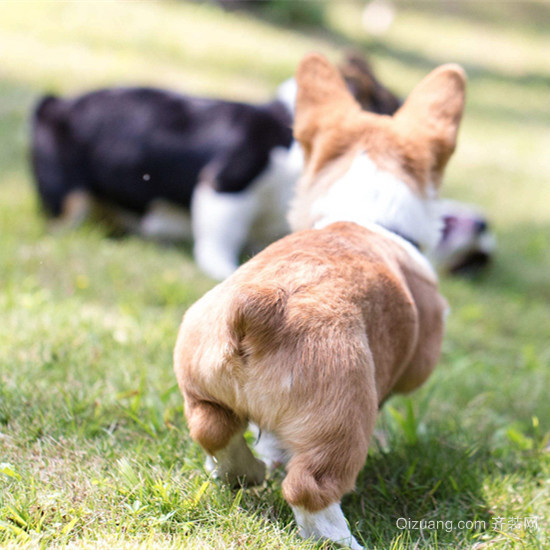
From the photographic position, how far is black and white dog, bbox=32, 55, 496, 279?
422 cm

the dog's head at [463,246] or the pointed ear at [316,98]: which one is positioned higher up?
the pointed ear at [316,98]

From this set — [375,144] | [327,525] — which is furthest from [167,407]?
[375,144]

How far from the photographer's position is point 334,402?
5.41 feet

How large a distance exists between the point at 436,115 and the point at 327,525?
153 centimetres

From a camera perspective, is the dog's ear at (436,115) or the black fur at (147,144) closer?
the dog's ear at (436,115)

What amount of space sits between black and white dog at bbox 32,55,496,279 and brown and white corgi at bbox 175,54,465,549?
6.07ft

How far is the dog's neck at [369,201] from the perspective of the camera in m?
2.32

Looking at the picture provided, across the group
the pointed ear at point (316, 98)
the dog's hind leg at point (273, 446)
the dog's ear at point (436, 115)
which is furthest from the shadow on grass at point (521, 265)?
the dog's hind leg at point (273, 446)

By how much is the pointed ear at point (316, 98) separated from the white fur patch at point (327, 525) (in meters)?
1.41

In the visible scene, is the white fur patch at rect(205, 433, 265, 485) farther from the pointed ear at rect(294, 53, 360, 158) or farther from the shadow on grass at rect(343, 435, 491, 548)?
the pointed ear at rect(294, 53, 360, 158)

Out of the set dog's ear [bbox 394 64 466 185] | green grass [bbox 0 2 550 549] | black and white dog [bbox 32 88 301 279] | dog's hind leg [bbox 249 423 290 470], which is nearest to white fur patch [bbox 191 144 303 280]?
black and white dog [bbox 32 88 301 279]

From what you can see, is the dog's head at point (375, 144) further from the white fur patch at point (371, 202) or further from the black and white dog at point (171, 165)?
the black and white dog at point (171, 165)

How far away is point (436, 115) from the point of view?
2.56m

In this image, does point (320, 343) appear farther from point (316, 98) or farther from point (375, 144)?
point (316, 98)
